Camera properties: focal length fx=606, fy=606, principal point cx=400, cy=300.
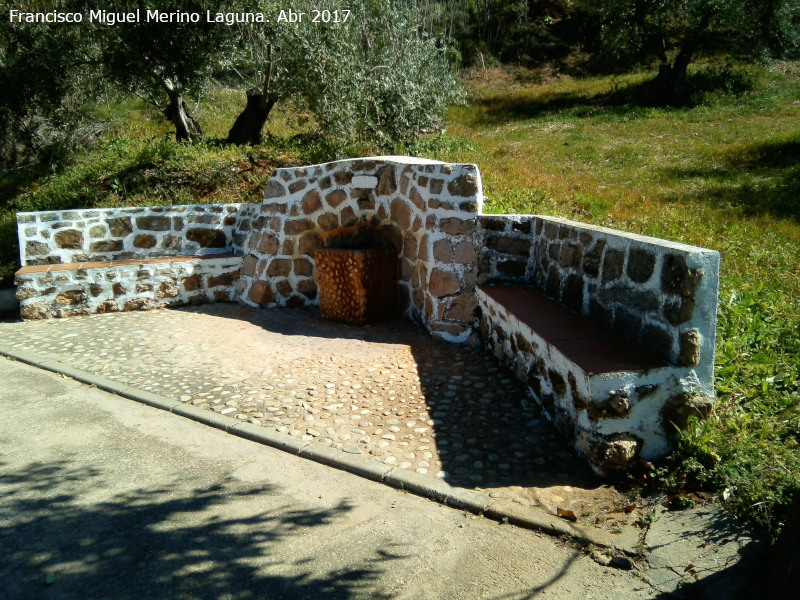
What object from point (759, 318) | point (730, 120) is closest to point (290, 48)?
point (759, 318)

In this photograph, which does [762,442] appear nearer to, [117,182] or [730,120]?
[117,182]

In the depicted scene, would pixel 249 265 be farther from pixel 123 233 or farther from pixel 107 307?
pixel 123 233

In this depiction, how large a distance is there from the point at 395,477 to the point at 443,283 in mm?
2467

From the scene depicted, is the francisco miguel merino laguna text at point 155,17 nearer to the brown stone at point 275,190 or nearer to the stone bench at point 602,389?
the brown stone at point 275,190

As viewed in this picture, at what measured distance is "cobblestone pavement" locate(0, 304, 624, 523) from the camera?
11.0 feet

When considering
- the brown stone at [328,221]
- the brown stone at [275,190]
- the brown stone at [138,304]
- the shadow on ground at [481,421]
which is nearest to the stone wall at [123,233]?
the brown stone at [138,304]

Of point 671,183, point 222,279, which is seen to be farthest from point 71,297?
point 671,183

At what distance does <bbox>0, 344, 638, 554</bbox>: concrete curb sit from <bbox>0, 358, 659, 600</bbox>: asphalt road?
6 centimetres

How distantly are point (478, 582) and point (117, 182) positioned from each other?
8791 mm

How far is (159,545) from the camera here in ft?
9.05

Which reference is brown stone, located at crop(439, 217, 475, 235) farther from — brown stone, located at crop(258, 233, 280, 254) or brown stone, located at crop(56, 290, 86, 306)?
brown stone, located at crop(56, 290, 86, 306)

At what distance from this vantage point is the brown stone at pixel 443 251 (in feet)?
17.7

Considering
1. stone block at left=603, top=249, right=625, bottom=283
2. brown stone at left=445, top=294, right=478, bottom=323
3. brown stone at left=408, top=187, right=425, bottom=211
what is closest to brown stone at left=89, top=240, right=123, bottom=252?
brown stone at left=408, top=187, right=425, bottom=211

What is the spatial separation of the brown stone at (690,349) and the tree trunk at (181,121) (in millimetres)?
9839
